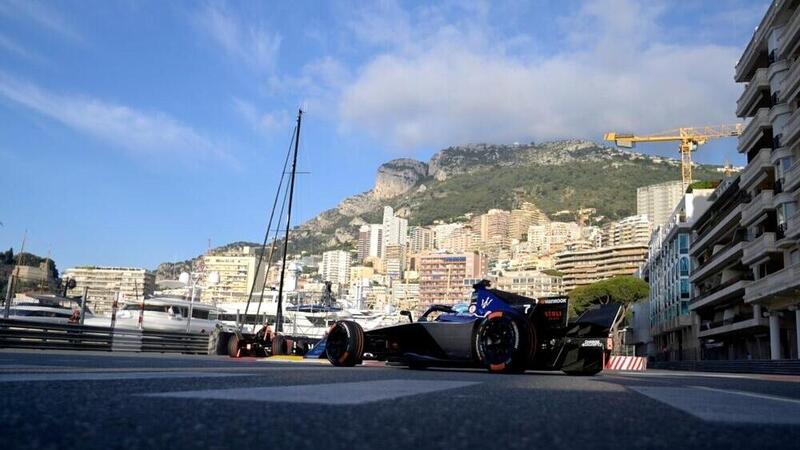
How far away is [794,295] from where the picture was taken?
108 feet

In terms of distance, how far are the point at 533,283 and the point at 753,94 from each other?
482ft

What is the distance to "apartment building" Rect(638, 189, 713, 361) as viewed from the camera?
60250 millimetres

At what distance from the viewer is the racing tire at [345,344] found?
995 cm

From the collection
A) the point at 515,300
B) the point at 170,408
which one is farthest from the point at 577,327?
the point at 170,408

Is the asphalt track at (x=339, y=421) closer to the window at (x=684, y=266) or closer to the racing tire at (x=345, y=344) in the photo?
the racing tire at (x=345, y=344)

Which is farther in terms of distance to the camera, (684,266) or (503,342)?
(684,266)

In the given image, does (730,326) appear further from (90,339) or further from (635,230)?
(635,230)

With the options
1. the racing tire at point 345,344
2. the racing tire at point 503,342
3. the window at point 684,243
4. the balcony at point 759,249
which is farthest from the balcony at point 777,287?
the racing tire at point 345,344

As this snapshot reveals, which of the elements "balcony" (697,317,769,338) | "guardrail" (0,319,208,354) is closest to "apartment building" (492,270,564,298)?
"balcony" (697,317,769,338)

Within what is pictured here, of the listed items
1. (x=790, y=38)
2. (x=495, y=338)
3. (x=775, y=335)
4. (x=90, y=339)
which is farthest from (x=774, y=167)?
(x=90, y=339)

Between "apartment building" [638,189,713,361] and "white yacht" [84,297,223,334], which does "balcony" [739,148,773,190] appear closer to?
"apartment building" [638,189,713,361]

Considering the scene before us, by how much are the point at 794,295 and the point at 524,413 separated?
35887mm

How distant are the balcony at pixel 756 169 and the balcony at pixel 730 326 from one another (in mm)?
7919

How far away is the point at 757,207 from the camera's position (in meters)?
36.6
